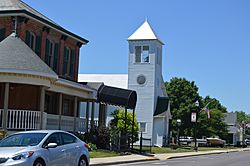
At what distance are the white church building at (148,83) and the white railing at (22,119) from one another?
102 feet

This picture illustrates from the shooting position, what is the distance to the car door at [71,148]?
17359 mm

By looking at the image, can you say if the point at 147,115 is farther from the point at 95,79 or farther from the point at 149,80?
the point at 95,79

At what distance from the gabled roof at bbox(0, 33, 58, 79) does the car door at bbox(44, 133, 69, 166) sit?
437 inches

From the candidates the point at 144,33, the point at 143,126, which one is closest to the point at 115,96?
the point at 143,126

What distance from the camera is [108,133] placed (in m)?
34.9

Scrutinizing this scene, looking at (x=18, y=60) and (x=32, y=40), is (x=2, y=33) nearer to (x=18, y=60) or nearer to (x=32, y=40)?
(x=32, y=40)

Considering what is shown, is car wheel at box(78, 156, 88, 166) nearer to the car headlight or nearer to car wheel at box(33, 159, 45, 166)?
car wheel at box(33, 159, 45, 166)

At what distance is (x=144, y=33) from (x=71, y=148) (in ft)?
148

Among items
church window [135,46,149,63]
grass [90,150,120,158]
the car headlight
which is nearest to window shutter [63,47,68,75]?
grass [90,150,120,158]

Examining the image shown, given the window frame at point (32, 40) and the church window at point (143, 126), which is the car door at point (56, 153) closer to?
the window frame at point (32, 40)

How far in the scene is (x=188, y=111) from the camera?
3273 inches

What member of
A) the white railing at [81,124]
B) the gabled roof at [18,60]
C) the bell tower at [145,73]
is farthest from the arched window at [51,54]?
the bell tower at [145,73]

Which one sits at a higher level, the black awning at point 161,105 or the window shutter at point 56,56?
the window shutter at point 56,56

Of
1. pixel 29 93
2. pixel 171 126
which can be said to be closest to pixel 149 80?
pixel 171 126
